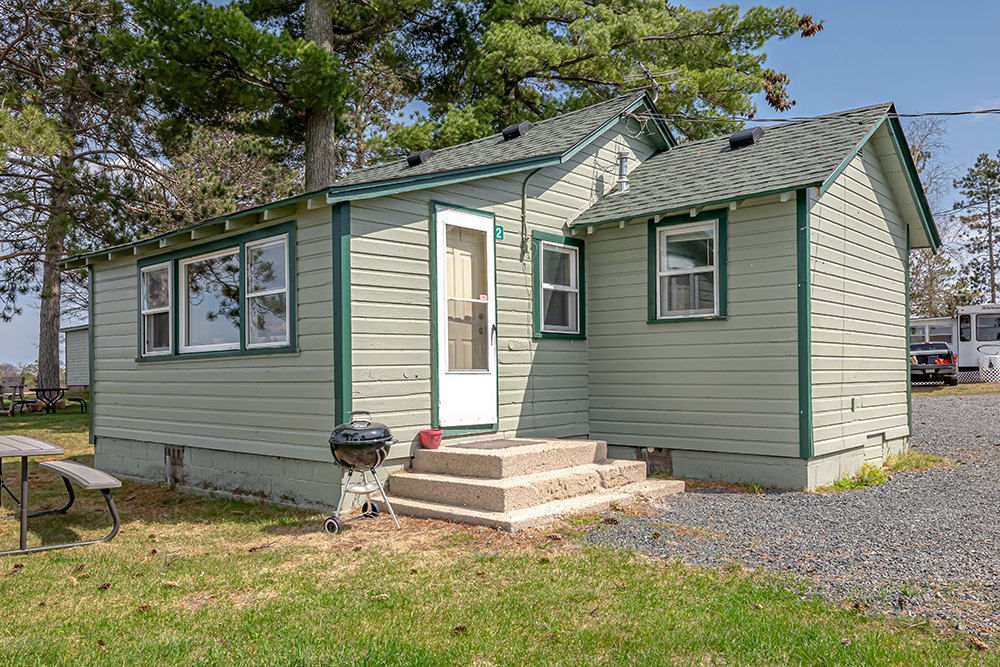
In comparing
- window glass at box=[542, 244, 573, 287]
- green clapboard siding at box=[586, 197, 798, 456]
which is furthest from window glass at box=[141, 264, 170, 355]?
green clapboard siding at box=[586, 197, 798, 456]

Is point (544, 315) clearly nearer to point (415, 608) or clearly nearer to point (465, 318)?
point (465, 318)

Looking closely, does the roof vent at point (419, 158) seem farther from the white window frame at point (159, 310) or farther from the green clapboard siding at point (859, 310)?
the green clapboard siding at point (859, 310)

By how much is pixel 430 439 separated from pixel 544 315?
256cm

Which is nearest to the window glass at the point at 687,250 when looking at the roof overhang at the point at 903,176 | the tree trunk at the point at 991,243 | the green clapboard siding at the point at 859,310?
the green clapboard siding at the point at 859,310

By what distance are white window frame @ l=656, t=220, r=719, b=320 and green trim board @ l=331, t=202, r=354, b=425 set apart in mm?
3962

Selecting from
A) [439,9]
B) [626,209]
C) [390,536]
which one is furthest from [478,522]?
[439,9]

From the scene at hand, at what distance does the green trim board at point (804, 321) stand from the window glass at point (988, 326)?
73.2 ft

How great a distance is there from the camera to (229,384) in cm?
812

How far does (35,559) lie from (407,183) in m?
4.34

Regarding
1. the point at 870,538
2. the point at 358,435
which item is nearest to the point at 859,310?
the point at 870,538

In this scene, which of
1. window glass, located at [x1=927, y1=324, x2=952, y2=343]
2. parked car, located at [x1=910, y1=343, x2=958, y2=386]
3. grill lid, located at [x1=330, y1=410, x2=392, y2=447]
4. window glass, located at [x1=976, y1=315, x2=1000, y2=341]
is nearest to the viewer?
grill lid, located at [x1=330, y1=410, x2=392, y2=447]

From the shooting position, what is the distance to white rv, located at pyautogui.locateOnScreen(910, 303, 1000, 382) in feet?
84.2

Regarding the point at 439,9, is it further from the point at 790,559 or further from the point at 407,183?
the point at 790,559

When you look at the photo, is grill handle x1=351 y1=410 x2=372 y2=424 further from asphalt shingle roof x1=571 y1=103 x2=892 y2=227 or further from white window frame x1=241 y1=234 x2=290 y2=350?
asphalt shingle roof x1=571 y1=103 x2=892 y2=227
